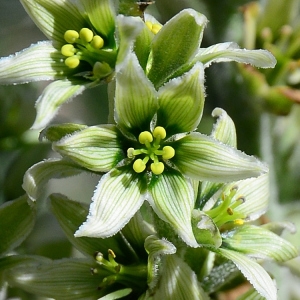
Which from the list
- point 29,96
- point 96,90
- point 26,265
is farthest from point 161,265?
point 96,90

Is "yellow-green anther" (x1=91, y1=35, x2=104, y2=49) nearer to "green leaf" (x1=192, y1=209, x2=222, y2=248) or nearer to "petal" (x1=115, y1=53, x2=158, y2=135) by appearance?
"petal" (x1=115, y1=53, x2=158, y2=135)

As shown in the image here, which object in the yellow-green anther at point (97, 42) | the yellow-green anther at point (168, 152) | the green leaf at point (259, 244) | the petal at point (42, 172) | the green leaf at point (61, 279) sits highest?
the yellow-green anther at point (97, 42)

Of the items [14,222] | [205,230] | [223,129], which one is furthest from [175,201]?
[14,222]

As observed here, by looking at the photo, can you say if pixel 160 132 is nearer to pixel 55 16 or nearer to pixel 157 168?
pixel 157 168

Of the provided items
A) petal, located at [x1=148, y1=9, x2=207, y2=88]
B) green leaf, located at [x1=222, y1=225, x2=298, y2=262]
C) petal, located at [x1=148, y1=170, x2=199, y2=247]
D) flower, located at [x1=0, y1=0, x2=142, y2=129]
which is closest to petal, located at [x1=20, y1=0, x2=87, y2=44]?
flower, located at [x1=0, y1=0, x2=142, y2=129]

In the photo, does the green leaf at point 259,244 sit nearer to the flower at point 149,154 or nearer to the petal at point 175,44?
the flower at point 149,154

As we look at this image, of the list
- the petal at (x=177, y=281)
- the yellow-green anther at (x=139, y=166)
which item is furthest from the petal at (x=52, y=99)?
the petal at (x=177, y=281)
